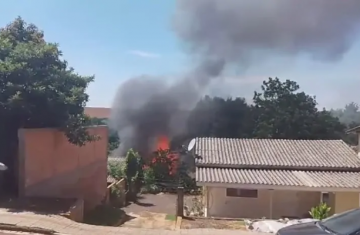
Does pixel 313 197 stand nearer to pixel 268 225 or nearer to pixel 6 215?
pixel 268 225

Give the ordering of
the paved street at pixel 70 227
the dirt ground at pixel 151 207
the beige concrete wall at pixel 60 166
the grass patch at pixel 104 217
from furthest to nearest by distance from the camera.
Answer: the dirt ground at pixel 151 207 → the grass patch at pixel 104 217 → the beige concrete wall at pixel 60 166 → the paved street at pixel 70 227

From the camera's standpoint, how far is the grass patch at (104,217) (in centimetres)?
1308

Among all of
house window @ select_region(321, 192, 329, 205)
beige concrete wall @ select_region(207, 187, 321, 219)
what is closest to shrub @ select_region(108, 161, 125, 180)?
beige concrete wall @ select_region(207, 187, 321, 219)

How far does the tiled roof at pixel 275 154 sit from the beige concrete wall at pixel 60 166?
14.5 feet

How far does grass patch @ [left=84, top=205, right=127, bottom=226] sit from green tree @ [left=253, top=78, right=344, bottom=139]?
16921 millimetres

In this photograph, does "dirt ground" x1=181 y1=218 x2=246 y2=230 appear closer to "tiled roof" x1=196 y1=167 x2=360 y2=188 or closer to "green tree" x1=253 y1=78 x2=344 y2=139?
"tiled roof" x1=196 y1=167 x2=360 y2=188

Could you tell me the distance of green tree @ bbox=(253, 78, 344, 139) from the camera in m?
29.5

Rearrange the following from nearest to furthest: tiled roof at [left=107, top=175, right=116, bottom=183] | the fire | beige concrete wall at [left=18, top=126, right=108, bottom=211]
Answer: beige concrete wall at [left=18, top=126, right=108, bottom=211] < tiled roof at [left=107, top=175, right=116, bottom=183] < the fire

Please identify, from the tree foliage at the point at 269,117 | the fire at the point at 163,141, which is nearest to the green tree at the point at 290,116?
the tree foliage at the point at 269,117

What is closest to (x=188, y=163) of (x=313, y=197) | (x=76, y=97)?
(x=313, y=197)

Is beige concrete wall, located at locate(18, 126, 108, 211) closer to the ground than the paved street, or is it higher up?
higher up

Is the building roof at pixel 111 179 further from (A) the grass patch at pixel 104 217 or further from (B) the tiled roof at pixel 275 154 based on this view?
(A) the grass patch at pixel 104 217

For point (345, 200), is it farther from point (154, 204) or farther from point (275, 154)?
point (154, 204)

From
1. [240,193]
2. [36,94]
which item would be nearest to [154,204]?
[240,193]
